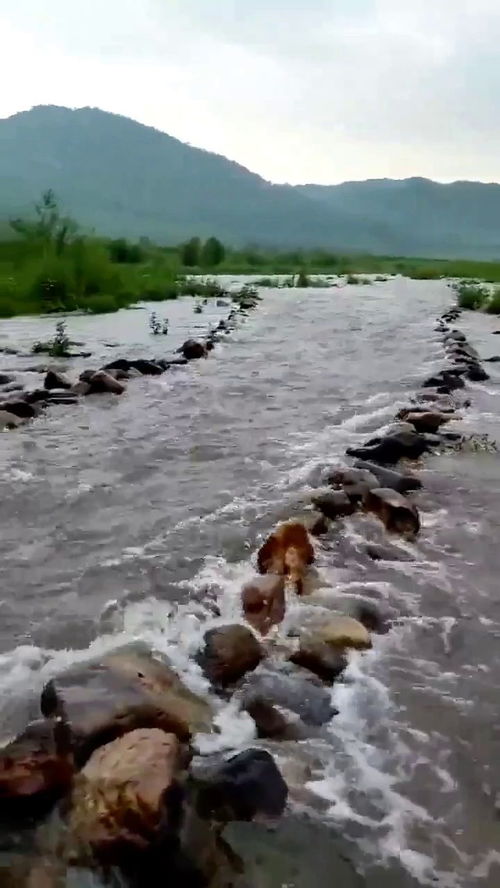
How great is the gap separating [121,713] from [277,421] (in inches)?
349

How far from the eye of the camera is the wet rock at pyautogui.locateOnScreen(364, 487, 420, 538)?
7.54 meters

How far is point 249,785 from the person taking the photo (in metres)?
3.74

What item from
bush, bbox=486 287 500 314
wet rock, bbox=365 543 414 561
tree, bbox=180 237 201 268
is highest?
tree, bbox=180 237 201 268

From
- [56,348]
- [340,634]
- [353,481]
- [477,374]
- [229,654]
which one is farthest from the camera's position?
[56,348]

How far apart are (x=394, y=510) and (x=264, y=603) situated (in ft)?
8.36

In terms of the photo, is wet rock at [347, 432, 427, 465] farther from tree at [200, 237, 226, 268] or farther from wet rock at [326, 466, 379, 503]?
tree at [200, 237, 226, 268]

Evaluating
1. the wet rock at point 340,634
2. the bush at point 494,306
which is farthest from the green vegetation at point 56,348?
the bush at point 494,306

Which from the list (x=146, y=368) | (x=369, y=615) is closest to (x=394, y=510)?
(x=369, y=615)

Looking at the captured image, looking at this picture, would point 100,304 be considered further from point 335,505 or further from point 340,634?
point 340,634

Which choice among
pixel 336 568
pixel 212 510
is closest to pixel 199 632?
pixel 336 568

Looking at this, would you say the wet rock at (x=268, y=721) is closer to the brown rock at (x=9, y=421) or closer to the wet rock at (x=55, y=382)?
the brown rock at (x=9, y=421)

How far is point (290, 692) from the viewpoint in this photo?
4.64 meters

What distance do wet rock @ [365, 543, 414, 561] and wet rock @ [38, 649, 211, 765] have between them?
108 inches

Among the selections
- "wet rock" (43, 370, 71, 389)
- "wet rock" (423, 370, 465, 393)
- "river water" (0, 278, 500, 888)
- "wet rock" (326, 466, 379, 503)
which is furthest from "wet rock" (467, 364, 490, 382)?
"wet rock" (326, 466, 379, 503)
